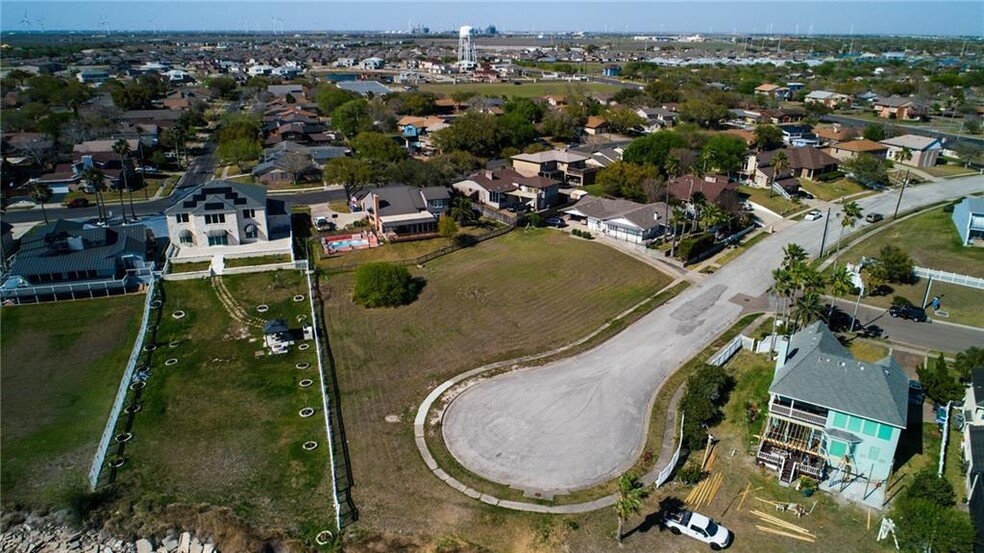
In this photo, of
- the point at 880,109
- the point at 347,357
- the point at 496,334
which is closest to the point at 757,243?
the point at 496,334

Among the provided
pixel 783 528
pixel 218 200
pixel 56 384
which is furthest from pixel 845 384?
pixel 218 200

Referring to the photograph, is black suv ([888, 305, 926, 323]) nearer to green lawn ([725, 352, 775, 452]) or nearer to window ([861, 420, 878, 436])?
green lawn ([725, 352, 775, 452])

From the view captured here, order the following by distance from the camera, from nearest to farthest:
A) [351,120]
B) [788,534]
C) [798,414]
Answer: [788,534] → [798,414] → [351,120]

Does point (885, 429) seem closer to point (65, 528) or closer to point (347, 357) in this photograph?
point (347, 357)

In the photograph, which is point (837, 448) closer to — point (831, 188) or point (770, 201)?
point (770, 201)

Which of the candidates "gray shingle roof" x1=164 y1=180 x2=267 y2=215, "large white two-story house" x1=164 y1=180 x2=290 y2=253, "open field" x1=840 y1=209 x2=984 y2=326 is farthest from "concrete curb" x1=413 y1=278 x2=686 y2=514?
"gray shingle roof" x1=164 y1=180 x2=267 y2=215

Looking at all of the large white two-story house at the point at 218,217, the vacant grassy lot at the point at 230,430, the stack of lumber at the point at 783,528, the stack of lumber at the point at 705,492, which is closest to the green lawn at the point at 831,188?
the stack of lumber at the point at 705,492

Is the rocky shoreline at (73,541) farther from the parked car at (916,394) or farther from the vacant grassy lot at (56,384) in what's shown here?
the parked car at (916,394)
